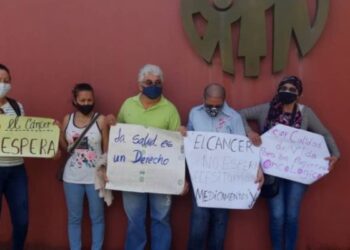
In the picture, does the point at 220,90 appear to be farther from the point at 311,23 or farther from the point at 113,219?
the point at 113,219

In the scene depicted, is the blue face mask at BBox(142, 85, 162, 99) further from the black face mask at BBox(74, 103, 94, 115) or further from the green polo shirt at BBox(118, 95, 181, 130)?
the black face mask at BBox(74, 103, 94, 115)

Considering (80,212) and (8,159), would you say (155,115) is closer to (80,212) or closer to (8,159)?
(80,212)

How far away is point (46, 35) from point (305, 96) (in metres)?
2.47

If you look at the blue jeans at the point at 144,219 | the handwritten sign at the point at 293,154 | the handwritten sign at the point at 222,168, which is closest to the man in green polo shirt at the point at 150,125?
the blue jeans at the point at 144,219

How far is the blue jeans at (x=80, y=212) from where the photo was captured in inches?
164

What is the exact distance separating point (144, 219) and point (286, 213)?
1.24 m

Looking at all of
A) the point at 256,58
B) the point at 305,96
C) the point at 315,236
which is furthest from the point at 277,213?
the point at 256,58

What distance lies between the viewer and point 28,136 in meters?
4.05

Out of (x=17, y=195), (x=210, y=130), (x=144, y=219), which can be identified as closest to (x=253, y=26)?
(x=210, y=130)

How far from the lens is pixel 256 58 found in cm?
433

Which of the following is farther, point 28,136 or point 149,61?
point 149,61

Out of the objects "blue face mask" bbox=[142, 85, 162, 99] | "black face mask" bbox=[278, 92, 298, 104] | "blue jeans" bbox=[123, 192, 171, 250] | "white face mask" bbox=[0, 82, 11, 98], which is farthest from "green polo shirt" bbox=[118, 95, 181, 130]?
"white face mask" bbox=[0, 82, 11, 98]

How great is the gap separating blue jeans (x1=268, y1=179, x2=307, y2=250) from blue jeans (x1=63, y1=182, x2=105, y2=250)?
1.50m

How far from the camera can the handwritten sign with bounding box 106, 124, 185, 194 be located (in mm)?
4066
